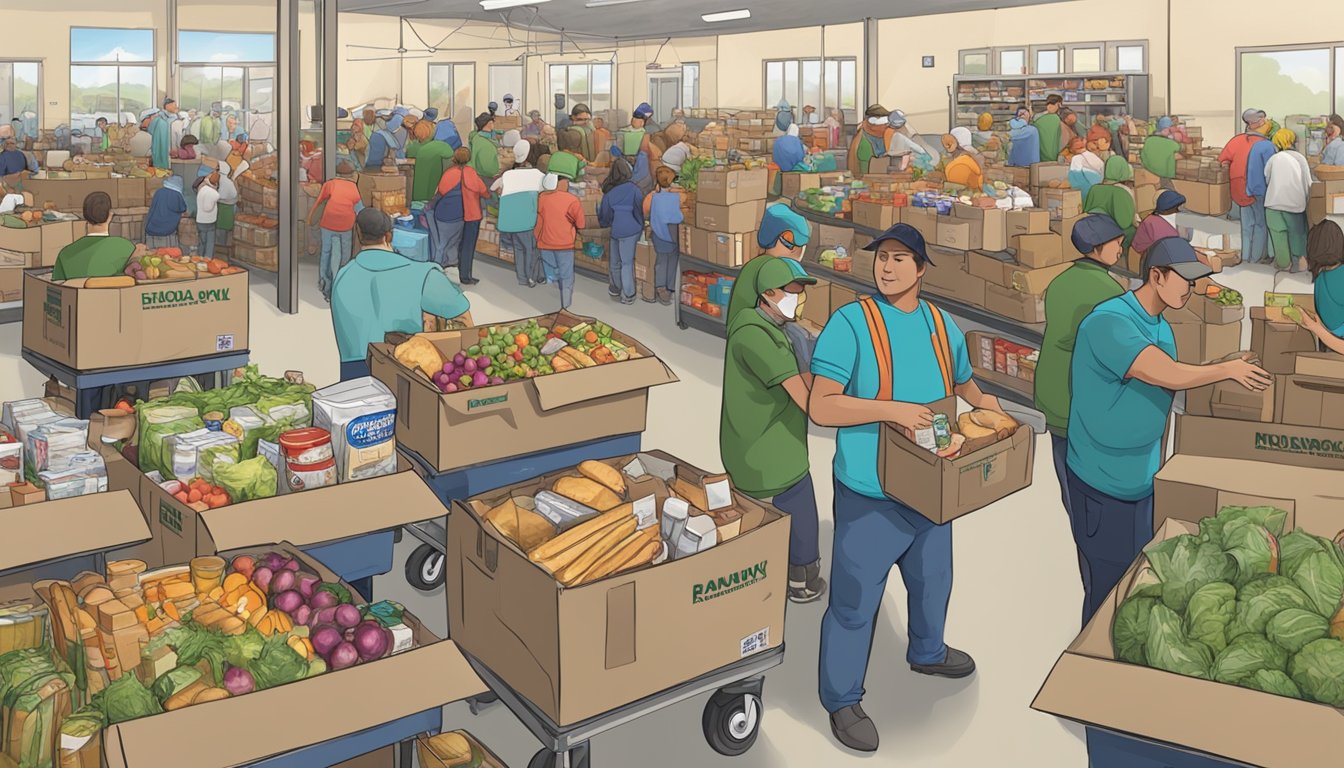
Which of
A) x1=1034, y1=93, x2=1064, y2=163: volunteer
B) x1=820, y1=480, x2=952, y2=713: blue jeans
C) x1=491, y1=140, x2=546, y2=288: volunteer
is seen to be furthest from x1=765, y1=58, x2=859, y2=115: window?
x1=820, y1=480, x2=952, y2=713: blue jeans

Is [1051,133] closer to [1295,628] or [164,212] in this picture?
[164,212]

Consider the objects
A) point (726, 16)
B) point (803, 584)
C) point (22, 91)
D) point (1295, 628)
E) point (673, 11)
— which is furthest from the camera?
point (22, 91)

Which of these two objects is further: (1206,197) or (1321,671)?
(1206,197)

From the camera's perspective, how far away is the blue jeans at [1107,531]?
395cm

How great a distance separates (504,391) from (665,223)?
5611mm

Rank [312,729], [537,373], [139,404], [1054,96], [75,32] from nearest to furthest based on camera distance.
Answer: [312,729] < [139,404] < [537,373] < [1054,96] < [75,32]

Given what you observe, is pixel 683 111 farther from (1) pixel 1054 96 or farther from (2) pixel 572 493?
(2) pixel 572 493

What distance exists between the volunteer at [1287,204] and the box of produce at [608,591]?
31.5ft

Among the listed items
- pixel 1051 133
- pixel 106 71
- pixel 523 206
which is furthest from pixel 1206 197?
pixel 106 71

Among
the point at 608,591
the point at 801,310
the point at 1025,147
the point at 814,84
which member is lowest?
the point at 608,591

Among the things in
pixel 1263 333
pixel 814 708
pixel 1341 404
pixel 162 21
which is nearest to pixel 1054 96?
pixel 1263 333

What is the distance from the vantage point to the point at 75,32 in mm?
21688

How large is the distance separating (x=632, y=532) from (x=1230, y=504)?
1576 mm

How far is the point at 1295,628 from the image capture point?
2.41m
